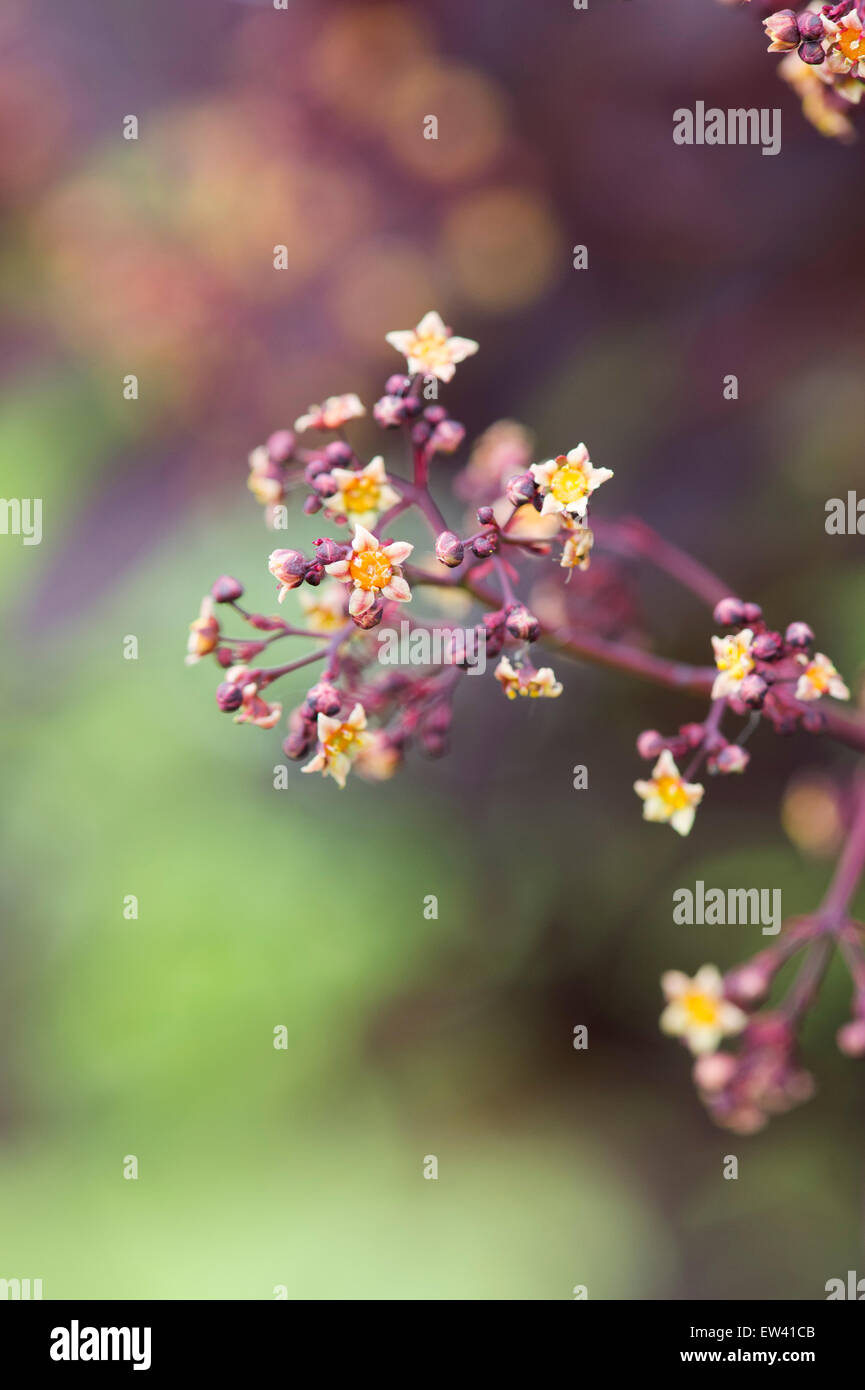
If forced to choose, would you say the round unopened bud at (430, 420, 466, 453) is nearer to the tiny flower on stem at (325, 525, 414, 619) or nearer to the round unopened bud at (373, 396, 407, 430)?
the round unopened bud at (373, 396, 407, 430)

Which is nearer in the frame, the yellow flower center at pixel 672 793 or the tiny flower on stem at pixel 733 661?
the tiny flower on stem at pixel 733 661

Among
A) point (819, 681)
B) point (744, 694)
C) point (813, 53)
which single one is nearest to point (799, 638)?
point (819, 681)

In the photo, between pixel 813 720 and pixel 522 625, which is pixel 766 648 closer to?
pixel 813 720

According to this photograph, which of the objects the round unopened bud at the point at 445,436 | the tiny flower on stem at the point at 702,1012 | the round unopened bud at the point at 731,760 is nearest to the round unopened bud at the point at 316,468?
the round unopened bud at the point at 445,436

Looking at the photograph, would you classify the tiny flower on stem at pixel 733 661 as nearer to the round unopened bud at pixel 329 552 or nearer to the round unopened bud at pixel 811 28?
the round unopened bud at pixel 329 552

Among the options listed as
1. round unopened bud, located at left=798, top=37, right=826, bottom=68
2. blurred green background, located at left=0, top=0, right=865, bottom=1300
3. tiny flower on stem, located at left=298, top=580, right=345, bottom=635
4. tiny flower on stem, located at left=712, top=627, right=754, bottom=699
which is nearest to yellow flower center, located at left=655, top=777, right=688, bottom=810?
tiny flower on stem, located at left=712, top=627, right=754, bottom=699
